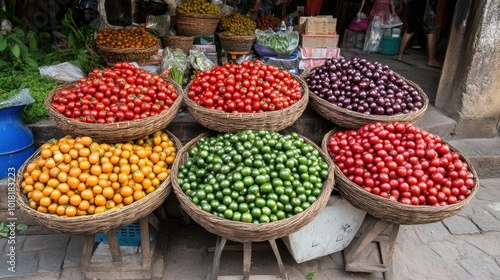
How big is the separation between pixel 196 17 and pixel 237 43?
654 millimetres

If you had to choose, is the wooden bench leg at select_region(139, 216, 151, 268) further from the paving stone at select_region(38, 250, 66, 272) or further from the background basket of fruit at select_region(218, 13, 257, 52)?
the background basket of fruit at select_region(218, 13, 257, 52)

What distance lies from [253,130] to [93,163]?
1.13m

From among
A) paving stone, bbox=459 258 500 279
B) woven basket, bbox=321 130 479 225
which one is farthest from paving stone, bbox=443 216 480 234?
woven basket, bbox=321 130 479 225

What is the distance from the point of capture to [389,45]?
6855 millimetres

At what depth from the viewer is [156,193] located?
2465 mm

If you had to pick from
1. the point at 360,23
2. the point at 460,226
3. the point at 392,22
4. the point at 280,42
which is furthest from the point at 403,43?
the point at 460,226

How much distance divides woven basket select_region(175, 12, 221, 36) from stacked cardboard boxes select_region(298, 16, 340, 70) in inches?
51.3

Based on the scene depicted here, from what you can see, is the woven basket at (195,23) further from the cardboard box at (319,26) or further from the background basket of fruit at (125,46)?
the cardboard box at (319,26)

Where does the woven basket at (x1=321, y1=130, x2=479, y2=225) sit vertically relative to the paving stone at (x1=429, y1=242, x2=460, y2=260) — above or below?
above

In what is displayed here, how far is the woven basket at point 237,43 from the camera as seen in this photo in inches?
205

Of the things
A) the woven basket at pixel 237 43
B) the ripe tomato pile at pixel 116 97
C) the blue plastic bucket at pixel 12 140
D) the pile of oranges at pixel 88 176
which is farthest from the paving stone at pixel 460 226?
the blue plastic bucket at pixel 12 140

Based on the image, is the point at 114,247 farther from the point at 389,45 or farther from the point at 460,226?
the point at 389,45

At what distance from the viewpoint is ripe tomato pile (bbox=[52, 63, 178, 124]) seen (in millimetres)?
2631

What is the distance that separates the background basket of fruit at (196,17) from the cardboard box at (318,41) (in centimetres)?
129
